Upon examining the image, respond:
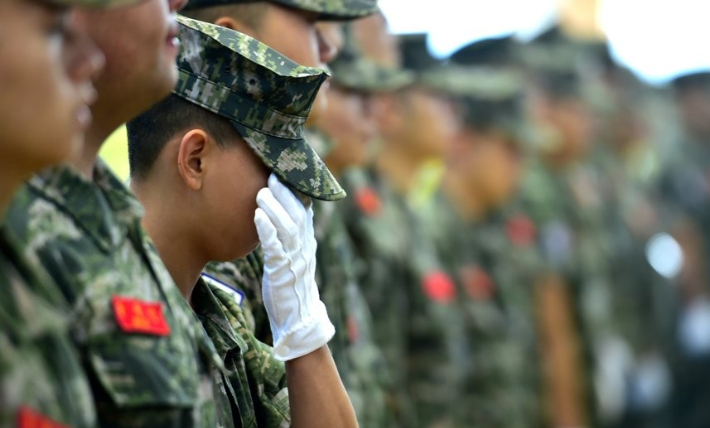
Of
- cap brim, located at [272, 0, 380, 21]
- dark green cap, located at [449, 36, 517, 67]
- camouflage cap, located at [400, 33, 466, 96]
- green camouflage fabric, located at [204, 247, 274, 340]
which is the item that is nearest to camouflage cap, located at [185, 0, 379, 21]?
cap brim, located at [272, 0, 380, 21]

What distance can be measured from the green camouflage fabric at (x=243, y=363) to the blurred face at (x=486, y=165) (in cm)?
500

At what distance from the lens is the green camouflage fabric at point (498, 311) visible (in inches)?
276

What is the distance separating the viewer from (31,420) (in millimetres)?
1597

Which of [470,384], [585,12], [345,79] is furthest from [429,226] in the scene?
[585,12]

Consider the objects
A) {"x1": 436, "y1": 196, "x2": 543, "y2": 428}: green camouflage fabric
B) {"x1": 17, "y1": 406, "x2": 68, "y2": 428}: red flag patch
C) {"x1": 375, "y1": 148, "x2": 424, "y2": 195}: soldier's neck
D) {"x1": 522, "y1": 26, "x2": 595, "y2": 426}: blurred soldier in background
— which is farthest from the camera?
{"x1": 522, "y1": 26, "x2": 595, "y2": 426}: blurred soldier in background

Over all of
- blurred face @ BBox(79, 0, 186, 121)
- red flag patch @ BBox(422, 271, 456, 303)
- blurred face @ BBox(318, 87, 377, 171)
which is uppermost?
blurred face @ BBox(79, 0, 186, 121)

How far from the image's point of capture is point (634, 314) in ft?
32.9

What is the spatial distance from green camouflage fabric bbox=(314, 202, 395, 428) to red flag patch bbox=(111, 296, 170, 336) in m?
1.70

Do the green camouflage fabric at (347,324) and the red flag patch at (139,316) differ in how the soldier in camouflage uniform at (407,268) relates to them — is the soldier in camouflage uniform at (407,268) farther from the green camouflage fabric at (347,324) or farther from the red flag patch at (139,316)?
the red flag patch at (139,316)

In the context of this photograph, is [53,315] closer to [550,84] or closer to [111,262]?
[111,262]

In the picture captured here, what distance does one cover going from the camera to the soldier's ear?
239 centimetres

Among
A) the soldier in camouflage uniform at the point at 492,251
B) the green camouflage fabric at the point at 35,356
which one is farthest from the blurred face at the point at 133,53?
the soldier in camouflage uniform at the point at 492,251

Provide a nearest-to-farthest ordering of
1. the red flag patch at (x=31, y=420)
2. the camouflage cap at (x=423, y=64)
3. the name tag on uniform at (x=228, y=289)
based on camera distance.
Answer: the red flag patch at (x=31, y=420), the name tag on uniform at (x=228, y=289), the camouflage cap at (x=423, y=64)

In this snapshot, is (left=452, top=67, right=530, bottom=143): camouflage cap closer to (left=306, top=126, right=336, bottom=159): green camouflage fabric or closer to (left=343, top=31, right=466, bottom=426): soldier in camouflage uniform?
(left=343, top=31, right=466, bottom=426): soldier in camouflage uniform
